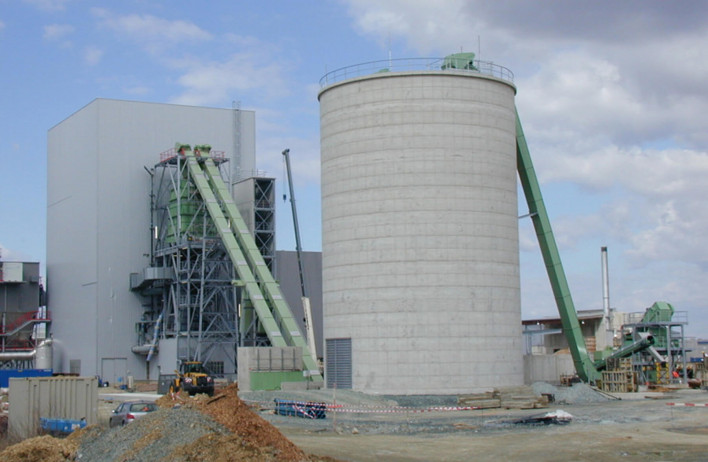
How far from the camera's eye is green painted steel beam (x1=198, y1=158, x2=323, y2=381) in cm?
5922

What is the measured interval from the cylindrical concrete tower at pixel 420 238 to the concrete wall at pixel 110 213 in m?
25.8

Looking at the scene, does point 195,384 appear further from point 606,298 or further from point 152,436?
point 606,298

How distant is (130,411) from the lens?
32.8 metres

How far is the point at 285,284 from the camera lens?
262 ft

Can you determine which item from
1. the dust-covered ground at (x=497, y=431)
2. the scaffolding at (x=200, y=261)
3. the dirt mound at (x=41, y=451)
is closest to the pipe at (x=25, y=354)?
the scaffolding at (x=200, y=261)

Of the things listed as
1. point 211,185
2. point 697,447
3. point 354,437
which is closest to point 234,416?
point 354,437

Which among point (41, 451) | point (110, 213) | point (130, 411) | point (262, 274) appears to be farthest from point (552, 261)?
point (41, 451)

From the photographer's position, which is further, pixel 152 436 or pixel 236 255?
pixel 236 255

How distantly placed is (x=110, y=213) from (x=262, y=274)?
1776 cm

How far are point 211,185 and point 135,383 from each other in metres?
16.3

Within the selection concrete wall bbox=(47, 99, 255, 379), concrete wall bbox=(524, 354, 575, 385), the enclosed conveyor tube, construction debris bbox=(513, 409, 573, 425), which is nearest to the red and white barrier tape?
construction debris bbox=(513, 409, 573, 425)

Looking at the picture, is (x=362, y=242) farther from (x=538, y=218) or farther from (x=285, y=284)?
(x=285, y=284)

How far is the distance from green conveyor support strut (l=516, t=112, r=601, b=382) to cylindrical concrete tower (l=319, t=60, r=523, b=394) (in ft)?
17.3

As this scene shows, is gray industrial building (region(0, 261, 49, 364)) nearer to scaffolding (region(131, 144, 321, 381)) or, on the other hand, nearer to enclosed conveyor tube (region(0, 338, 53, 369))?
enclosed conveyor tube (region(0, 338, 53, 369))
